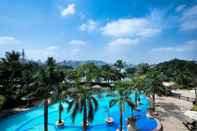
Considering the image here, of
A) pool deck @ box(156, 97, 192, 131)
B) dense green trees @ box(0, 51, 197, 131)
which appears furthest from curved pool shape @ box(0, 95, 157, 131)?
dense green trees @ box(0, 51, 197, 131)

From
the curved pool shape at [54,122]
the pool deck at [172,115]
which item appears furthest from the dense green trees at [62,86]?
the pool deck at [172,115]

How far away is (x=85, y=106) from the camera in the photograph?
15.3 meters

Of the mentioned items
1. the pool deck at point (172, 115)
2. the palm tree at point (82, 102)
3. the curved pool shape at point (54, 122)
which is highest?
the palm tree at point (82, 102)

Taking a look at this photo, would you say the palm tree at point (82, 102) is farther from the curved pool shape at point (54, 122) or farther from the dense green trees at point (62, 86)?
the curved pool shape at point (54, 122)

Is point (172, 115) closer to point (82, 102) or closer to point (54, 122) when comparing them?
Answer: point (54, 122)

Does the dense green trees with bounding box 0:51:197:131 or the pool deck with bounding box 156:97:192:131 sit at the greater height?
the dense green trees with bounding box 0:51:197:131

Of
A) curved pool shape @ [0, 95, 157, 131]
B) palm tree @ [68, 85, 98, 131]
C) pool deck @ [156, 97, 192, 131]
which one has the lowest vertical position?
curved pool shape @ [0, 95, 157, 131]

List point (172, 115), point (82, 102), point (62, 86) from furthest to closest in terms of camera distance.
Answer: point (172, 115) < point (62, 86) < point (82, 102)

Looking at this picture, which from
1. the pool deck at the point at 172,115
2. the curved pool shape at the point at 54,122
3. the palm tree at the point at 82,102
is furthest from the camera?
the curved pool shape at the point at 54,122

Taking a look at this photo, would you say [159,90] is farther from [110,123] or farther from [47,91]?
[47,91]

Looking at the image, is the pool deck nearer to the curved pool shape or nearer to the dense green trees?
the curved pool shape

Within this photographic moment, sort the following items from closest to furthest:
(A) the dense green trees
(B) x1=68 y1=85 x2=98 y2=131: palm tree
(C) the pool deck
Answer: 1. (B) x1=68 y1=85 x2=98 y2=131: palm tree
2. (A) the dense green trees
3. (C) the pool deck

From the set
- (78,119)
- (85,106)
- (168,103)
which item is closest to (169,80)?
(168,103)

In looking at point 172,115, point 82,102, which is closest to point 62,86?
point 82,102
